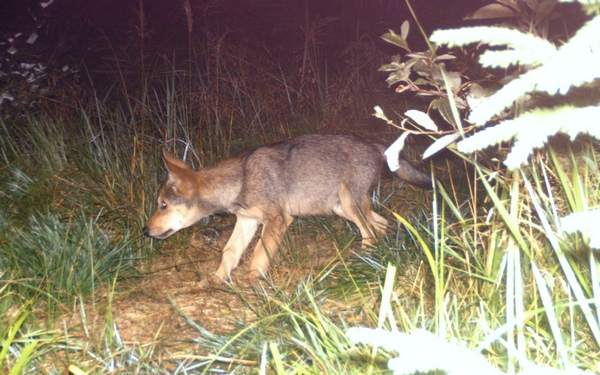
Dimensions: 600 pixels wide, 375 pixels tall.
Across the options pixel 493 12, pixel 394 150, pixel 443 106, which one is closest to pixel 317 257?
pixel 443 106

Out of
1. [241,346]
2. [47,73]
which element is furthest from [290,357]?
[47,73]

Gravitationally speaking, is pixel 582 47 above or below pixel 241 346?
above

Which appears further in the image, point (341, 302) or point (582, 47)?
point (341, 302)

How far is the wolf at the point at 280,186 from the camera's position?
5473 mm

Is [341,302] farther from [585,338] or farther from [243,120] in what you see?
[243,120]

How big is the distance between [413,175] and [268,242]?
140 centimetres

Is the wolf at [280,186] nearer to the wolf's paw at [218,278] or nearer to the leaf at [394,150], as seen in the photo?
the wolf's paw at [218,278]

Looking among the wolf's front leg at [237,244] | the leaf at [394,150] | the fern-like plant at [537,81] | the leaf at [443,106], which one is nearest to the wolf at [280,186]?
the wolf's front leg at [237,244]

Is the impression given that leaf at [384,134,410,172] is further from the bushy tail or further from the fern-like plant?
the bushy tail

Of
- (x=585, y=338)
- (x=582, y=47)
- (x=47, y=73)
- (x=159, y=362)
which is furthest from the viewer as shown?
(x=47, y=73)

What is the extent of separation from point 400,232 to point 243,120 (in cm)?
307

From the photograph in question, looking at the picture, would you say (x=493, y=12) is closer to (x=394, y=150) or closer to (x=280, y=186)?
(x=394, y=150)

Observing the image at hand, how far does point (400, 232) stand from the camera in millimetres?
4980

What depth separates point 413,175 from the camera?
5.64 meters
